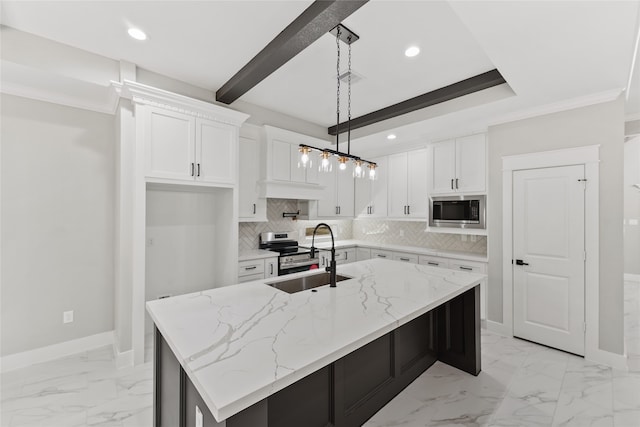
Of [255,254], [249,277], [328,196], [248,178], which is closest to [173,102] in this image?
[248,178]

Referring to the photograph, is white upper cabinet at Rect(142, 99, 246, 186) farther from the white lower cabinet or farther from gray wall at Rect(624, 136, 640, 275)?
gray wall at Rect(624, 136, 640, 275)

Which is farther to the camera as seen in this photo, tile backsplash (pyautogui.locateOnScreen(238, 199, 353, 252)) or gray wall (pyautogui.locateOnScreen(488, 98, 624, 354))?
tile backsplash (pyautogui.locateOnScreen(238, 199, 353, 252))

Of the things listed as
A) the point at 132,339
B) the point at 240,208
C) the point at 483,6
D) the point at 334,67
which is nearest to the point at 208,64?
the point at 334,67

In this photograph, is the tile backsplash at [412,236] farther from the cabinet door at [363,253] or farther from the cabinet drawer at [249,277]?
the cabinet drawer at [249,277]

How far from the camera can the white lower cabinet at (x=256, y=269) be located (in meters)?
3.44

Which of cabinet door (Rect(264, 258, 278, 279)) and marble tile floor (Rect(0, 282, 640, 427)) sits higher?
cabinet door (Rect(264, 258, 278, 279))

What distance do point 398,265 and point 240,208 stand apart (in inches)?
83.3

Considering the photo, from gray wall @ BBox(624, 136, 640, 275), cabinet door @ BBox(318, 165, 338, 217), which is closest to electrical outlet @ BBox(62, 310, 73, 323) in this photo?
cabinet door @ BBox(318, 165, 338, 217)

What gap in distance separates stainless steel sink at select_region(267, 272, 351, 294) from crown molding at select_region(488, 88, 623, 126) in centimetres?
271

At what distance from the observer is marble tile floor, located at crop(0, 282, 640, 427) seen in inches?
77.3

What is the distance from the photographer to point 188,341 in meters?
1.22

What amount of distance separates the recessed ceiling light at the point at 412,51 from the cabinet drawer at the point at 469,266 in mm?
2625

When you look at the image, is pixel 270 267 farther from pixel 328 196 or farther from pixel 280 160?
pixel 328 196

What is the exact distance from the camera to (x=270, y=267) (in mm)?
3707
